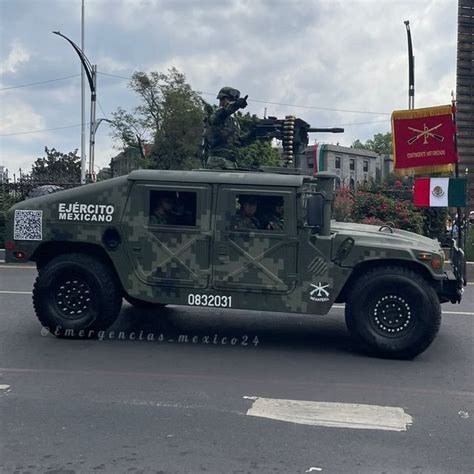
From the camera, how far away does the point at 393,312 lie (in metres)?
6.58

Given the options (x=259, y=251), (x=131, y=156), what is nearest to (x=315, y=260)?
(x=259, y=251)

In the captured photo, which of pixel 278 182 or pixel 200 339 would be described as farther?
pixel 200 339

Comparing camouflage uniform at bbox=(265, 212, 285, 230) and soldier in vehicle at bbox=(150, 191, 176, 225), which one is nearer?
camouflage uniform at bbox=(265, 212, 285, 230)

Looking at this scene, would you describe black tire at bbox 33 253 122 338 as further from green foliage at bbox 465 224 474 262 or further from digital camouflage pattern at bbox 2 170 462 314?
green foliage at bbox 465 224 474 262

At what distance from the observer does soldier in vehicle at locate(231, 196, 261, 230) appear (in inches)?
266

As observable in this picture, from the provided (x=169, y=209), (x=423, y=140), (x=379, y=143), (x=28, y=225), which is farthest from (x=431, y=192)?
(x=379, y=143)

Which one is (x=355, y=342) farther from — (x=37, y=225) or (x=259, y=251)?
(x=37, y=225)

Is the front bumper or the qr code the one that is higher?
the qr code

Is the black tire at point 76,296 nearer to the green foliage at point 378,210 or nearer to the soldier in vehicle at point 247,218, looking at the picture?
the soldier in vehicle at point 247,218

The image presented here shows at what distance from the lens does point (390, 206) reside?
1614 cm

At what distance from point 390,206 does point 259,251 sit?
1011cm

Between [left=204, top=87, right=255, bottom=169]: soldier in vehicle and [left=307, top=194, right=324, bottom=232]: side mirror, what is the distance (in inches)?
77.9

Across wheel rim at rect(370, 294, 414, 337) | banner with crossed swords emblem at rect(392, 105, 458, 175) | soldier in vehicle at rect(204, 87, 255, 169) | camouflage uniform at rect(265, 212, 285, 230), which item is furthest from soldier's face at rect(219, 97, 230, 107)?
banner with crossed swords emblem at rect(392, 105, 458, 175)

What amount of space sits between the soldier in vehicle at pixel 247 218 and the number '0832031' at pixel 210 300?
73 cm
